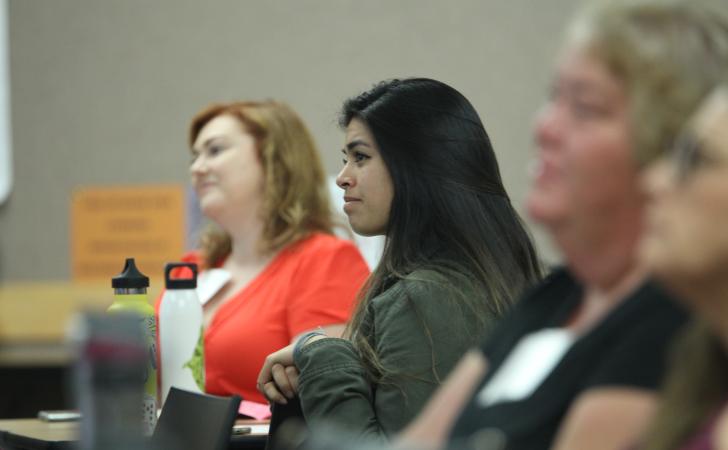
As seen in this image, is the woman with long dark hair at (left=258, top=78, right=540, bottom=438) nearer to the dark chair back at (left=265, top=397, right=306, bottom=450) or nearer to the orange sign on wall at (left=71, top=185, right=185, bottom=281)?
the dark chair back at (left=265, top=397, right=306, bottom=450)

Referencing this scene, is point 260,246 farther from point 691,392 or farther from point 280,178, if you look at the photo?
point 691,392

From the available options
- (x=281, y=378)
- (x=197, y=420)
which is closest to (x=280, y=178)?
(x=281, y=378)

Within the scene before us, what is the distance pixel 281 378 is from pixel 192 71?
8.16ft

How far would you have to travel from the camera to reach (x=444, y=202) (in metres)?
2.00

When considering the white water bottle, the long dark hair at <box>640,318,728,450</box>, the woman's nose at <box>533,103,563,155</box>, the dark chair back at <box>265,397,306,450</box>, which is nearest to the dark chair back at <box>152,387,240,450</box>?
the dark chair back at <box>265,397,306,450</box>

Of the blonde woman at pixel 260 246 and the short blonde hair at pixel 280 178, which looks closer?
the blonde woman at pixel 260 246

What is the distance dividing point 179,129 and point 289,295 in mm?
1442

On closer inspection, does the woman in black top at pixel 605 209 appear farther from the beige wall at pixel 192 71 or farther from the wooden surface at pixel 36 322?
the wooden surface at pixel 36 322

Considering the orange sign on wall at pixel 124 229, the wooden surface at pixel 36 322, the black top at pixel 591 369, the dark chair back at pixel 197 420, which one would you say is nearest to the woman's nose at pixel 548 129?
the black top at pixel 591 369

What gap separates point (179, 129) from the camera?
4184 millimetres

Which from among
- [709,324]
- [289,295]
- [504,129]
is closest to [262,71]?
[504,129]

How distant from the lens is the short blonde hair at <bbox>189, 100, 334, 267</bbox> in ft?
10.2

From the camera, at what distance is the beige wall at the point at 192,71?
12.9 ft

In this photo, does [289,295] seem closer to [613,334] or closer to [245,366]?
[245,366]
